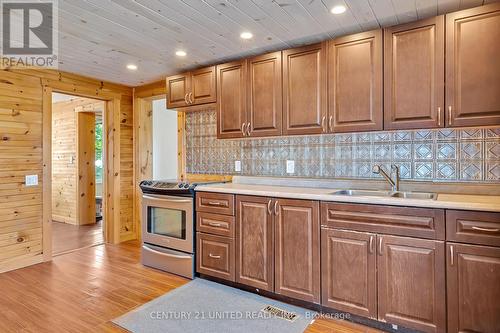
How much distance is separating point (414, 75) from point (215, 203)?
1961mm

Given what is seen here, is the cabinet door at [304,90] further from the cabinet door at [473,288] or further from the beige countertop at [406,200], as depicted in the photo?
the cabinet door at [473,288]

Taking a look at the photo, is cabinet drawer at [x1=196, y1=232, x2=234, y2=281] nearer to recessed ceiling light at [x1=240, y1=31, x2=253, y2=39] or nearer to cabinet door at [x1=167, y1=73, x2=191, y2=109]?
cabinet door at [x1=167, y1=73, x2=191, y2=109]

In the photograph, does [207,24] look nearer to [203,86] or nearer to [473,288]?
[203,86]

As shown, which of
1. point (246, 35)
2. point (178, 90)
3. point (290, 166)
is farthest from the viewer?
point (178, 90)

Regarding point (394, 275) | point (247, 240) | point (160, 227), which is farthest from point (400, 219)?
point (160, 227)

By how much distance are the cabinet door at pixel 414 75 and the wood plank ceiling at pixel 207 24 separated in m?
0.15

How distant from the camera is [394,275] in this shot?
2.01m

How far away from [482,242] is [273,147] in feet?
6.43

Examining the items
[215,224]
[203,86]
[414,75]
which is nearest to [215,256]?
[215,224]

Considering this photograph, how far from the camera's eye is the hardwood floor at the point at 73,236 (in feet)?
13.6

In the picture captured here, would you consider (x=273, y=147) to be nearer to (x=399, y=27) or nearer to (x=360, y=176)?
(x=360, y=176)

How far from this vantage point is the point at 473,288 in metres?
1.79

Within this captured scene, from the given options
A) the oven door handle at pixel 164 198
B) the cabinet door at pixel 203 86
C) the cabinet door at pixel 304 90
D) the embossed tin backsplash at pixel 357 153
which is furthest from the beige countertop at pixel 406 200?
the cabinet door at pixel 203 86

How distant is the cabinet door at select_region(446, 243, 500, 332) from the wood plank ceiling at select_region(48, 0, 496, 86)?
1669 millimetres
